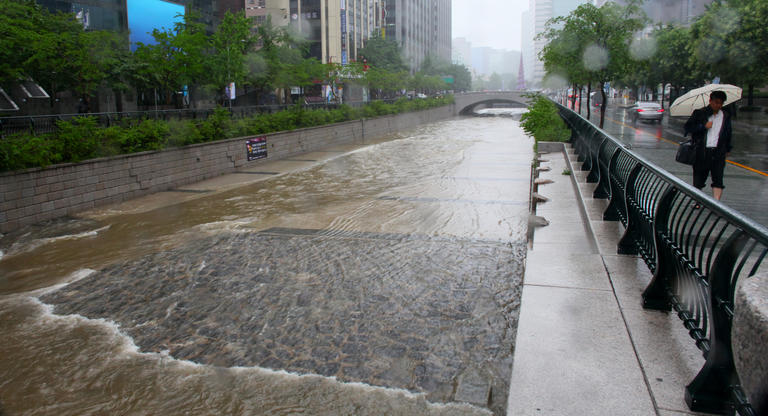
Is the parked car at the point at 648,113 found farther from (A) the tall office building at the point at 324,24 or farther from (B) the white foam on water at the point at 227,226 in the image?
(A) the tall office building at the point at 324,24

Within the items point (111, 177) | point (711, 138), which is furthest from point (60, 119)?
point (711, 138)

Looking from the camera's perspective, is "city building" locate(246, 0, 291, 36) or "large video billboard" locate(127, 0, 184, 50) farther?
"city building" locate(246, 0, 291, 36)

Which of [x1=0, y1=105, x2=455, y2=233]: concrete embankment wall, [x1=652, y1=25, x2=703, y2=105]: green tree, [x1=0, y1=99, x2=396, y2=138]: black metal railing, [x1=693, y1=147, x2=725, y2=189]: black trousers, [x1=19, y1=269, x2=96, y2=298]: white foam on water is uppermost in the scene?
[x1=652, y1=25, x2=703, y2=105]: green tree

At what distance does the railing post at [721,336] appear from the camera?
3.29 meters

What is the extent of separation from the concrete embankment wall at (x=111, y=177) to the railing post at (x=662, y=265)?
12745 mm

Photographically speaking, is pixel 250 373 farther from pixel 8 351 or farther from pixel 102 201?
pixel 102 201

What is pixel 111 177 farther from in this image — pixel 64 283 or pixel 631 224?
pixel 631 224

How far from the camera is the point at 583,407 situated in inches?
150

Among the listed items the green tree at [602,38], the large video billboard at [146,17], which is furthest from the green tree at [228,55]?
the green tree at [602,38]

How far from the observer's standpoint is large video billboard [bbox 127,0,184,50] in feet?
122

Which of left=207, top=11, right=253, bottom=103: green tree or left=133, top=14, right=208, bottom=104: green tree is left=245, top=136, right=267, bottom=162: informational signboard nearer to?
left=133, top=14, right=208, bottom=104: green tree

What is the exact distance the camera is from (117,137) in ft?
52.5

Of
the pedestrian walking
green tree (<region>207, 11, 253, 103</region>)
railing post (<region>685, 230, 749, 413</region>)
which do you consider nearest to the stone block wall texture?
railing post (<region>685, 230, 749, 413</region>)

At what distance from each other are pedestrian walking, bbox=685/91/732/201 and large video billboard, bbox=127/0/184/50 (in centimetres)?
3441
